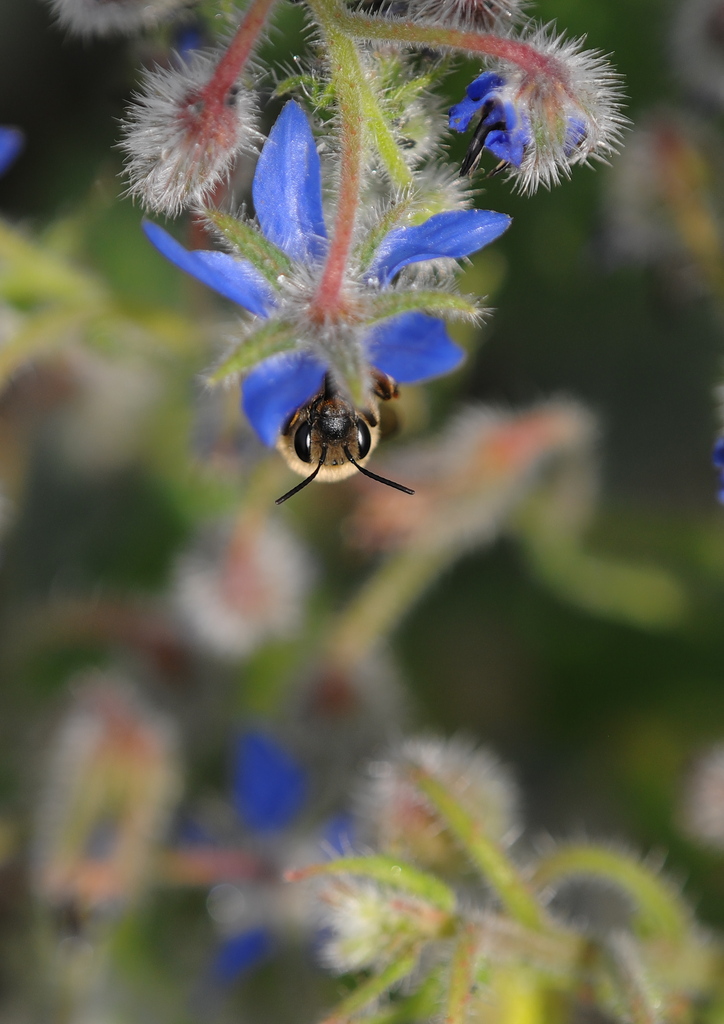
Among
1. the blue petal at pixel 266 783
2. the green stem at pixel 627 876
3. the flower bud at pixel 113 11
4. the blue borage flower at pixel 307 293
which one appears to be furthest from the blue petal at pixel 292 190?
the blue petal at pixel 266 783

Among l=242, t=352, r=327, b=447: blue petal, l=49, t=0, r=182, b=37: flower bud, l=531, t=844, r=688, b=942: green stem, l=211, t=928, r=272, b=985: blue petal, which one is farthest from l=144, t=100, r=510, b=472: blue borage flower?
l=211, t=928, r=272, b=985: blue petal

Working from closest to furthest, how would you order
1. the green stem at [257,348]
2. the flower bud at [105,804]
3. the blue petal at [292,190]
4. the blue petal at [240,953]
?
the green stem at [257,348], the blue petal at [292,190], the flower bud at [105,804], the blue petal at [240,953]

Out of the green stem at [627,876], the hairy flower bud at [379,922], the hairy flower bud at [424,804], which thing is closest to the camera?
the hairy flower bud at [379,922]

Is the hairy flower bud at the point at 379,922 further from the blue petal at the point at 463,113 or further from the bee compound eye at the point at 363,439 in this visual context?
the blue petal at the point at 463,113

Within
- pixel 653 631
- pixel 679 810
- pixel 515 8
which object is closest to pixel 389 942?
pixel 515 8

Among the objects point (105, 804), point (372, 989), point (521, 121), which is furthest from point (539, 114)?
point (105, 804)

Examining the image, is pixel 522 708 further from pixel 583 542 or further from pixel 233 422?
pixel 233 422
